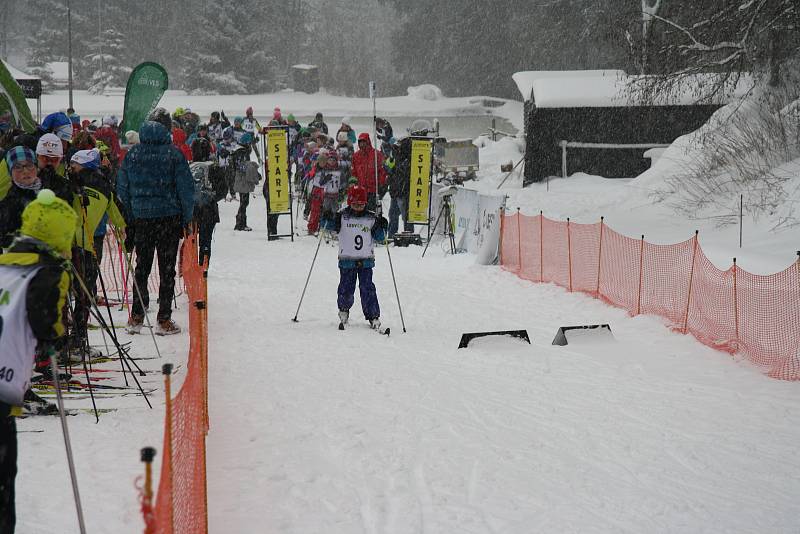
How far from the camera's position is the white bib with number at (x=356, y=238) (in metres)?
10.0

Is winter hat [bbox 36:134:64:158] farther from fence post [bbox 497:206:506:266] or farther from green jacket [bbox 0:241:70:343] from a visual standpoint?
fence post [bbox 497:206:506:266]

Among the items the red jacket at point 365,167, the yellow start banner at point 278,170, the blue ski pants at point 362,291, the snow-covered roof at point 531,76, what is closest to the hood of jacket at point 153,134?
the blue ski pants at point 362,291

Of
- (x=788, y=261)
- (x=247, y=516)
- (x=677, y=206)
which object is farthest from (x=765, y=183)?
(x=247, y=516)

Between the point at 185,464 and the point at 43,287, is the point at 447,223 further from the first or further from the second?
the point at 43,287

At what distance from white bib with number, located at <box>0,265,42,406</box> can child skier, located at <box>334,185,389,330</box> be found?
628 centimetres

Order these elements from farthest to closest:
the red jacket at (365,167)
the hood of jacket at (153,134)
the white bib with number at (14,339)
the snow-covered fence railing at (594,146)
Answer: the snow-covered fence railing at (594,146)
the red jacket at (365,167)
the hood of jacket at (153,134)
the white bib with number at (14,339)

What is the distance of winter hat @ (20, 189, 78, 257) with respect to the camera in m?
4.02

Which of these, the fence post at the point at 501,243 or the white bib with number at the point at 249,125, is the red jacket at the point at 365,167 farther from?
the white bib with number at the point at 249,125

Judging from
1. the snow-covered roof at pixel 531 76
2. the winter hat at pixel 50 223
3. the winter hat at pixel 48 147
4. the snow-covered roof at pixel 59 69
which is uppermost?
the snow-covered roof at pixel 59 69

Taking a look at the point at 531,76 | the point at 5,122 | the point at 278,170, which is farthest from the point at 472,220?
the point at 531,76

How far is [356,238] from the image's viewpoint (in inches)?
393

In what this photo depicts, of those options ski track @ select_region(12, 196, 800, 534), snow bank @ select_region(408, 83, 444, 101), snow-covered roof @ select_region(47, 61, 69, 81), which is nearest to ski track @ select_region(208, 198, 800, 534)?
ski track @ select_region(12, 196, 800, 534)

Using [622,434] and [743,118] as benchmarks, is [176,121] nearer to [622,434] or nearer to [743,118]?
[743,118]

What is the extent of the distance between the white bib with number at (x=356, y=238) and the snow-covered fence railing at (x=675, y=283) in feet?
11.7
